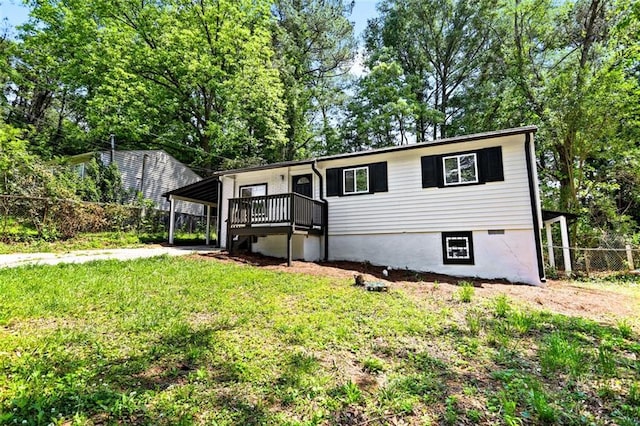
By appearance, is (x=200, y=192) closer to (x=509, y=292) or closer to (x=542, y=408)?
(x=509, y=292)

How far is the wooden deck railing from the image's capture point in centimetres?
1035

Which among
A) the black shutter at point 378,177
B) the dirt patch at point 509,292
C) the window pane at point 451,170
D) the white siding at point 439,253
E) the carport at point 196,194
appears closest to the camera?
the dirt patch at point 509,292

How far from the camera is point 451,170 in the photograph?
10.6m

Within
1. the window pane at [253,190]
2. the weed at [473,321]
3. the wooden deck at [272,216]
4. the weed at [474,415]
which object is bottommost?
the weed at [474,415]

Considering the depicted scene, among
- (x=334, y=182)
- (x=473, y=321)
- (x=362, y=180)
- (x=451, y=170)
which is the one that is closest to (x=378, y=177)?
(x=362, y=180)

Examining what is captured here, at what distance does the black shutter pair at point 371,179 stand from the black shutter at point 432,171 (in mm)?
1346

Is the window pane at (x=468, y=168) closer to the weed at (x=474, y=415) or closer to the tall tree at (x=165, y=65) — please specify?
the weed at (x=474, y=415)

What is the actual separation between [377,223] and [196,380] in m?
9.01

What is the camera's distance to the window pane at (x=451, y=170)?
10.5 meters

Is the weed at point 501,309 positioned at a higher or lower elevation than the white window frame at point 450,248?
lower

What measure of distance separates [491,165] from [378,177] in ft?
12.1

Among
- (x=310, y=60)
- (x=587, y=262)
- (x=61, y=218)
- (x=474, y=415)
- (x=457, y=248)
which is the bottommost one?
(x=474, y=415)

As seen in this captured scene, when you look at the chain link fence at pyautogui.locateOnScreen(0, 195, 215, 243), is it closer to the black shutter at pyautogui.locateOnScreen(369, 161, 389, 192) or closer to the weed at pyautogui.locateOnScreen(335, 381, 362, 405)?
the black shutter at pyautogui.locateOnScreen(369, 161, 389, 192)

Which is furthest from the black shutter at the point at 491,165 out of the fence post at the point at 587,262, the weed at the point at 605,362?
the weed at the point at 605,362
